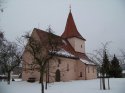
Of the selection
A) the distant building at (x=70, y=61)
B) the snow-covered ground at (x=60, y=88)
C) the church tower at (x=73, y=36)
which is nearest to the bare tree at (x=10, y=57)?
the distant building at (x=70, y=61)

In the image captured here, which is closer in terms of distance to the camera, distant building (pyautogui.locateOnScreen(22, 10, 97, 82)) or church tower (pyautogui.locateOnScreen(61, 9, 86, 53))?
distant building (pyautogui.locateOnScreen(22, 10, 97, 82))

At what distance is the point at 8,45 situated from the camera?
2958cm

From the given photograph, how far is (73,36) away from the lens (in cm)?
4181

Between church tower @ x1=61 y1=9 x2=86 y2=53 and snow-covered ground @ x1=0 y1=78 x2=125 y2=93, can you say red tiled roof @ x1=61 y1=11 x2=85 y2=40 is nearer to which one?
church tower @ x1=61 y1=9 x2=86 y2=53

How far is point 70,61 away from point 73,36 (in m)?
6.83

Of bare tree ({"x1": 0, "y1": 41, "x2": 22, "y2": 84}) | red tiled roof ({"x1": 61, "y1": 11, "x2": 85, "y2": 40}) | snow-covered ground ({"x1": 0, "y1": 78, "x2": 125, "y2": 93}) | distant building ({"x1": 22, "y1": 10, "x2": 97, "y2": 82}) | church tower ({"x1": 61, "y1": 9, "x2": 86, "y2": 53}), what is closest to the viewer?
snow-covered ground ({"x1": 0, "y1": 78, "x2": 125, "y2": 93})

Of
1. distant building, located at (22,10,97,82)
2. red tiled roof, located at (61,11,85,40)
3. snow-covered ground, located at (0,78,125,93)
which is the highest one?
red tiled roof, located at (61,11,85,40)

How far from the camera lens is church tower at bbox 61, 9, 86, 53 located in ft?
137

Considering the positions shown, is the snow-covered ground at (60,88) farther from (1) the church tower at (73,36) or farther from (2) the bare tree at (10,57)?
(1) the church tower at (73,36)

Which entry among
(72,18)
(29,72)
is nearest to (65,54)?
(29,72)

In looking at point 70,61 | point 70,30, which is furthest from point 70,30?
point 70,61

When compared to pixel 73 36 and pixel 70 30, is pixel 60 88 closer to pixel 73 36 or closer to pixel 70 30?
pixel 73 36

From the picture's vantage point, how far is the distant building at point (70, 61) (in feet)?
107

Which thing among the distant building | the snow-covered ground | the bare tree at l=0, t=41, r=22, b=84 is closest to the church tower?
the distant building
